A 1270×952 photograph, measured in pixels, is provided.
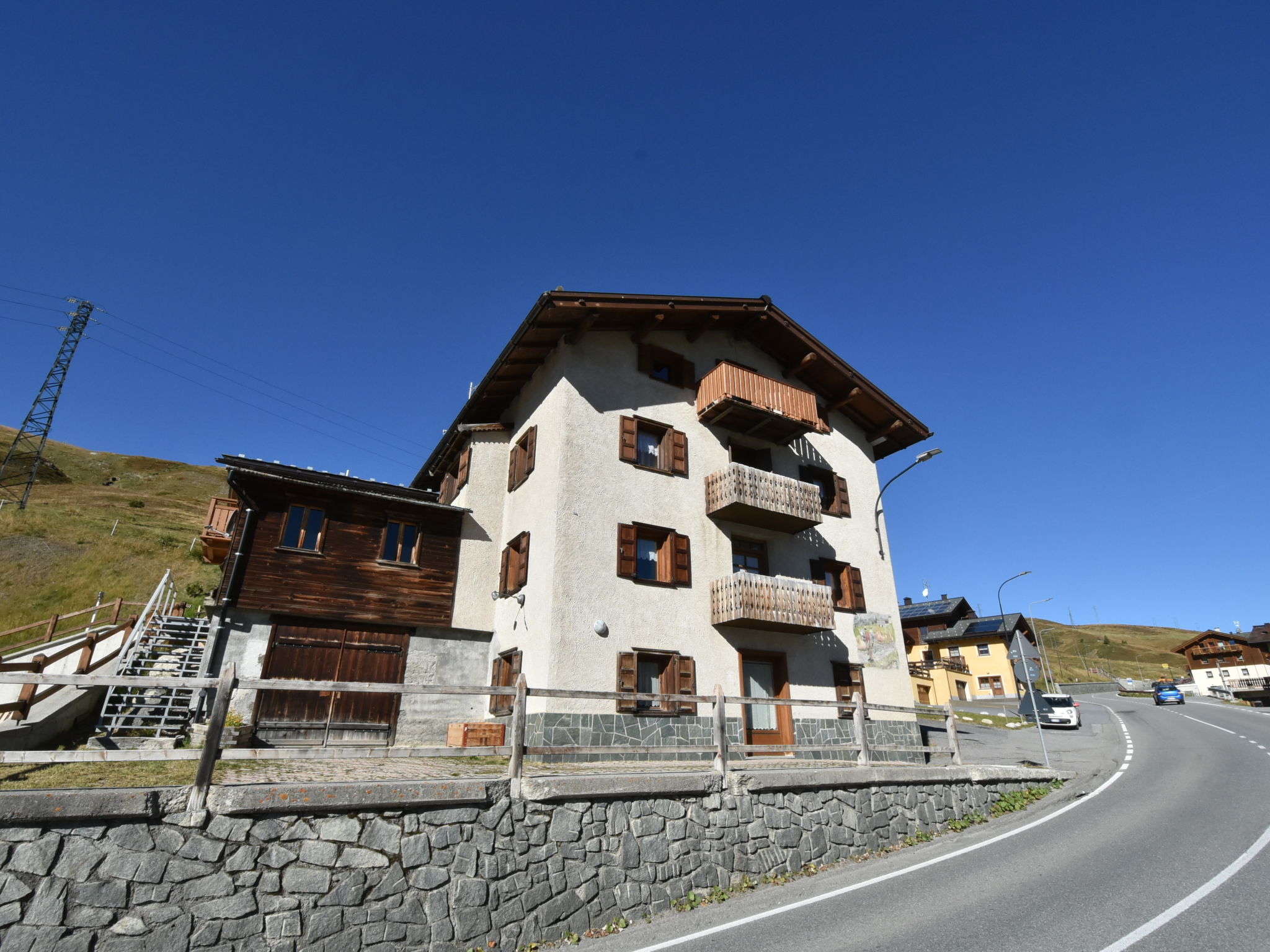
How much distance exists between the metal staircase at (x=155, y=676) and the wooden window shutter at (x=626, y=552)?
30.3 ft

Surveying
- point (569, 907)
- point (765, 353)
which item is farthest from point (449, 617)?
point (765, 353)

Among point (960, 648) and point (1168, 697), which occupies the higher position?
point (960, 648)

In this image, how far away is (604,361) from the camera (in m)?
18.7

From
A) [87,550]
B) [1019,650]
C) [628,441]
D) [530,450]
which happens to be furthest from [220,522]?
[87,550]

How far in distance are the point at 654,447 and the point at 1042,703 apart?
540 inches

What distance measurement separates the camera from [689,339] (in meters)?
20.8

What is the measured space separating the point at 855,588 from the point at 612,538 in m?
8.66

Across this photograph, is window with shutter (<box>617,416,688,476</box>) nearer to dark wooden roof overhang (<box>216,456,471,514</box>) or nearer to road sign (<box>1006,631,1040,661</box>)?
dark wooden roof overhang (<box>216,456,471,514</box>)

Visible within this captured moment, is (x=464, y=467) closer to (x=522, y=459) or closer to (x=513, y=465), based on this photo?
(x=513, y=465)

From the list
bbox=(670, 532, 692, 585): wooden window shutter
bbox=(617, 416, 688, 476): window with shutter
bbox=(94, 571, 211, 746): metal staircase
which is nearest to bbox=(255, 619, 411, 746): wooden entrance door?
bbox=(94, 571, 211, 746): metal staircase

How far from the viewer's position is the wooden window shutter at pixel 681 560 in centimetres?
1714

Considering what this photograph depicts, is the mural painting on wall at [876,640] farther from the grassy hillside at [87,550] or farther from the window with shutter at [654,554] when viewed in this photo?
the grassy hillside at [87,550]

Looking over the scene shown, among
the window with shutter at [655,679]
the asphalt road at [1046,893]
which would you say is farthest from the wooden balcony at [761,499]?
the asphalt road at [1046,893]

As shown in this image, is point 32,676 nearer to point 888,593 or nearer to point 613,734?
point 613,734
